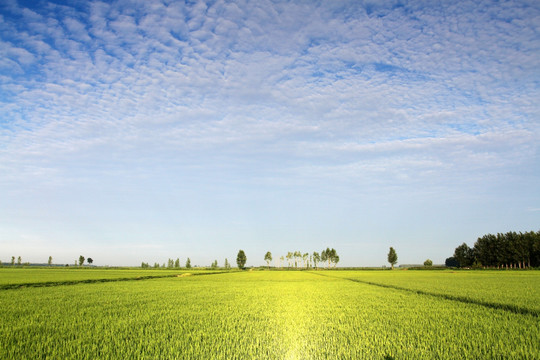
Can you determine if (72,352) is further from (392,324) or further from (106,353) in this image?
(392,324)

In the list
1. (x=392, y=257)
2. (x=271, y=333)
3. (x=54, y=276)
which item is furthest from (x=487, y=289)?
(x=392, y=257)

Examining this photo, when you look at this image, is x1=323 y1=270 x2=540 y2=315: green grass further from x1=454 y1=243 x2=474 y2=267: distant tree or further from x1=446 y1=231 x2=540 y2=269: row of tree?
x1=454 y1=243 x2=474 y2=267: distant tree

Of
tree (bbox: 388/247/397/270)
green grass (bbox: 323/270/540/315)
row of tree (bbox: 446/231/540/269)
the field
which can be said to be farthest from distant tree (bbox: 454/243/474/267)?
the field

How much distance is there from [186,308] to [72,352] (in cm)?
769

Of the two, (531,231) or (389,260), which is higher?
(531,231)

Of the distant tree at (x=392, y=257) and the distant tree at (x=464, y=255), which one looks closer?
the distant tree at (x=464, y=255)

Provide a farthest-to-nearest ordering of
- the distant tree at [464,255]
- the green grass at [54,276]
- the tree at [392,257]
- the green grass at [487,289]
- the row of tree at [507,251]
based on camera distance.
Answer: the tree at [392,257]
the distant tree at [464,255]
the row of tree at [507,251]
the green grass at [54,276]
the green grass at [487,289]

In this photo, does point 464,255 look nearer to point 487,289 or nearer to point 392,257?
point 392,257

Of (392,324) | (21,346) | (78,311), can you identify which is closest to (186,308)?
(78,311)

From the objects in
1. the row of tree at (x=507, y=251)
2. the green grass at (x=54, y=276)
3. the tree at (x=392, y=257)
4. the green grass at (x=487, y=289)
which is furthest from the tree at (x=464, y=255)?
the green grass at (x=54, y=276)

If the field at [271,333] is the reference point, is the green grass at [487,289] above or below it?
below

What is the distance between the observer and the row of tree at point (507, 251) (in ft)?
342

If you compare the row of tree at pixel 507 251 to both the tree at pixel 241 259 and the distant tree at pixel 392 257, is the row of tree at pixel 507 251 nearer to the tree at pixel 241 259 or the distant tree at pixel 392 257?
the distant tree at pixel 392 257

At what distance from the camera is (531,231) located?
373 feet
